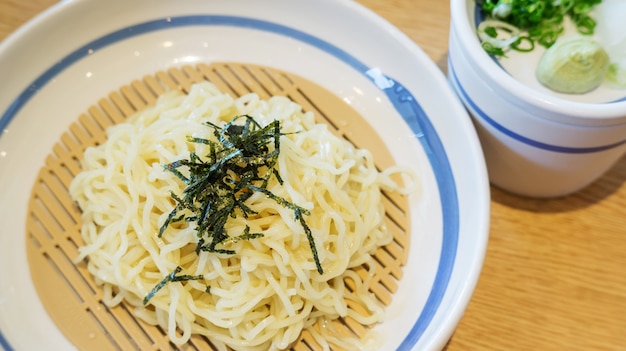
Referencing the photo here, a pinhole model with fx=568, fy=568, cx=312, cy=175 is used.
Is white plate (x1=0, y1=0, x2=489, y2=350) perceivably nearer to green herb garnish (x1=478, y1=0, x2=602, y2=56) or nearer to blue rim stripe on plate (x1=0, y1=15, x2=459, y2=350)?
blue rim stripe on plate (x1=0, y1=15, x2=459, y2=350)

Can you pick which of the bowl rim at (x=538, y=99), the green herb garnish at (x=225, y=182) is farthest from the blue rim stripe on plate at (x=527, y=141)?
the green herb garnish at (x=225, y=182)

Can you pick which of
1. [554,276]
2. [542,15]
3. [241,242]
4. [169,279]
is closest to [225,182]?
[241,242]

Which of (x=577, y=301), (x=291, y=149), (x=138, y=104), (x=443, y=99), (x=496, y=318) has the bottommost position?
(x=577, y=301)

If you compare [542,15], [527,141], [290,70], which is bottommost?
[527,141]

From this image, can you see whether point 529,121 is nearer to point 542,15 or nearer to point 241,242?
point 542,15

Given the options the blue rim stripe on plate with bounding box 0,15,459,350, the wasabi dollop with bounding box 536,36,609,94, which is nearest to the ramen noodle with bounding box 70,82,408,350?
the blue rim stripe on plate with bounding box 0,15,459,350

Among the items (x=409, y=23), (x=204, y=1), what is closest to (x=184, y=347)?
(x=204, y=1)

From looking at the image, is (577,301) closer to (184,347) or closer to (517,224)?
(517,224)
